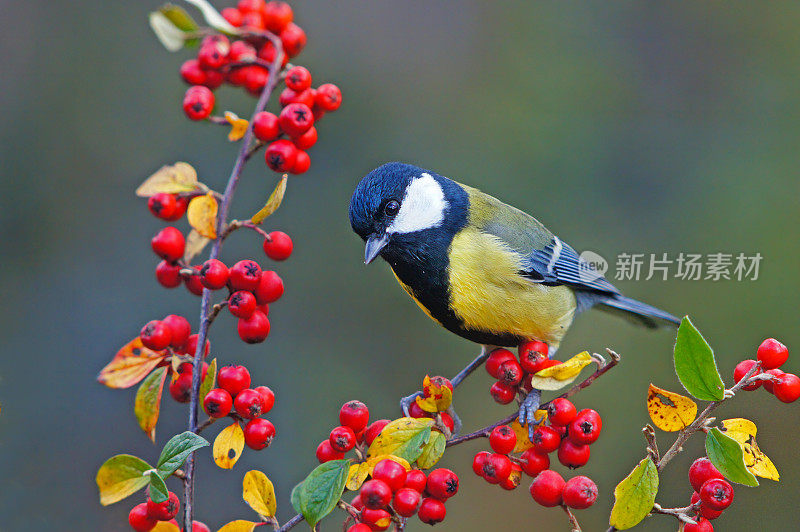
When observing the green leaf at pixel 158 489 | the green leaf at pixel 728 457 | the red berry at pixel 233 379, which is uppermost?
the green leaf at pixel 728 457

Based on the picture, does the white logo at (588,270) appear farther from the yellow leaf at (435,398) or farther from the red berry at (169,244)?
the red berry at (169,244)

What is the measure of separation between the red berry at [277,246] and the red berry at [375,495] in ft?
1.21

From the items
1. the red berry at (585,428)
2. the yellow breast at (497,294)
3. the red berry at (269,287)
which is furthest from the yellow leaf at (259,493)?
the yellow breast at (497,294)

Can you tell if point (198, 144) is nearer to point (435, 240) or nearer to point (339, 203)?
point (339, 203)

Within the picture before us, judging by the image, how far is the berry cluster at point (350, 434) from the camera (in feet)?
3.64

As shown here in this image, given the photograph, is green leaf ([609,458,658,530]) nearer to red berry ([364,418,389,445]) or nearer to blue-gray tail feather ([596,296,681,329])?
red berry ([364,418,389,445])

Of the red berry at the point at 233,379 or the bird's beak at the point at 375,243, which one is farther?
the bird's beak at the point at 375,243

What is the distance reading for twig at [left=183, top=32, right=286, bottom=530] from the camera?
103 cm

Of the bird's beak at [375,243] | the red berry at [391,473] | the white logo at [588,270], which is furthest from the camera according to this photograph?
the white logo at [588,270]

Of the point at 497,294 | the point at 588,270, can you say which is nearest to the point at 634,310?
the point at 588,270

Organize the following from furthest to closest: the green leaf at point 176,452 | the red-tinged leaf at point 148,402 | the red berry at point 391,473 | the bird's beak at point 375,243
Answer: the bird's beak at point 375,243 < the red-tinged leaf at point 148,402 < the red berry at point 391,473 < the green leaf at point 176,452

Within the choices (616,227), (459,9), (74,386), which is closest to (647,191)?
(616,227)

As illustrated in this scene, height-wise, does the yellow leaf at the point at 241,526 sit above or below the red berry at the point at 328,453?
Answer: below

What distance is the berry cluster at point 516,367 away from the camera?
1293mm
